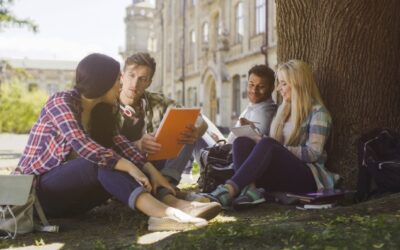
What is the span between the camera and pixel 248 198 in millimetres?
4328

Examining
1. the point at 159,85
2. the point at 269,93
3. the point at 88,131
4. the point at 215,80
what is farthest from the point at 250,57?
the point at 88,131

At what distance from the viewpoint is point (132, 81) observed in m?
4.64

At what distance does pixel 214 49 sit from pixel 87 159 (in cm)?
2553

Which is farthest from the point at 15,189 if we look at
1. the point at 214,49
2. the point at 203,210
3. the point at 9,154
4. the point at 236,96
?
the point at 214,49

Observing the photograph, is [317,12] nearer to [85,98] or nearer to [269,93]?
[269,93]

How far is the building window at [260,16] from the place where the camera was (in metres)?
23.4

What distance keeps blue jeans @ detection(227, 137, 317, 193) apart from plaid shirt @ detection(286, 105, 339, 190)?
7 cm

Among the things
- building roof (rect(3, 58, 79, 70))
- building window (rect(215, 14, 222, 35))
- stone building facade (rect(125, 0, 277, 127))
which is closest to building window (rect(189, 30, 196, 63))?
stone building facade (rect(125, 0, 277, 127))

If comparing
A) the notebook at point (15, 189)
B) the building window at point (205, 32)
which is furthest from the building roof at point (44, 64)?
the notebook at point (15, 189)

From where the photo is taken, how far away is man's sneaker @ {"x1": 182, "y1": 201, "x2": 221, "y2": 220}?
3.51 m

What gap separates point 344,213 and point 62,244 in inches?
68.3

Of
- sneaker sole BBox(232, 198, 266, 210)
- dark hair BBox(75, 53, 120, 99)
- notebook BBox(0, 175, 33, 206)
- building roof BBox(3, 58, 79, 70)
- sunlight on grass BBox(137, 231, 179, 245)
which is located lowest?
sunlight on grass BBox(137, 231, 179, 245)

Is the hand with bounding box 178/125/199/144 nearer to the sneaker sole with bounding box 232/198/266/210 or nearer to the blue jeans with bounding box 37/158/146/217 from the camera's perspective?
the sneaker sole with bounding box 232/198/266/210

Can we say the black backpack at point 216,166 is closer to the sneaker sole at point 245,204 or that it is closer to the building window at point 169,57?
the sneaker sole at point 245,204
